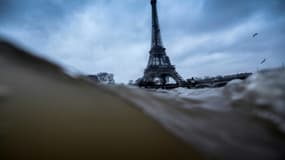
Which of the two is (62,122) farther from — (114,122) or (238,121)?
(238,121)

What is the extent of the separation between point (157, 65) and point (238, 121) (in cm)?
2006

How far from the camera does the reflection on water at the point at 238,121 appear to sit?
108 centimetres

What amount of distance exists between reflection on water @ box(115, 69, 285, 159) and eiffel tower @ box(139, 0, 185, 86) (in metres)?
17.8

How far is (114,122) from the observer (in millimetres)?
1469

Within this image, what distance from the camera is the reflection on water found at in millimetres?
1076

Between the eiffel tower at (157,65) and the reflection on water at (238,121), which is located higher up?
the eiffel tower at (157,65)

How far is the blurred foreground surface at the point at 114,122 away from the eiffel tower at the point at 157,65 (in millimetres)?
17839

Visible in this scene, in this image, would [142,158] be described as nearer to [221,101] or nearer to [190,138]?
[190,138]

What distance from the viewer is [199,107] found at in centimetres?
176

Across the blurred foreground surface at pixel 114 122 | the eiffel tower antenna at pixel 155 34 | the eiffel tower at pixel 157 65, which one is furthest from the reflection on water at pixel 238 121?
the eiffel tower antenna at pixel 155 34

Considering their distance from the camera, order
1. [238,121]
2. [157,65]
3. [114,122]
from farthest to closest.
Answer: [157,65], [114,122], [238,121]

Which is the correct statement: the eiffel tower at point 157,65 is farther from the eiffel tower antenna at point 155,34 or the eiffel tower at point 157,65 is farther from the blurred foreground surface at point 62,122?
the blurred foreground surface at point 62,122

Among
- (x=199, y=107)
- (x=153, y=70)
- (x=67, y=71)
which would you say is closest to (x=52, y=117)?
(x=67, y=71)

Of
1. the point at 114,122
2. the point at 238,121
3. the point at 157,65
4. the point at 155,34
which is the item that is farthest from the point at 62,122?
the point at 155,34
